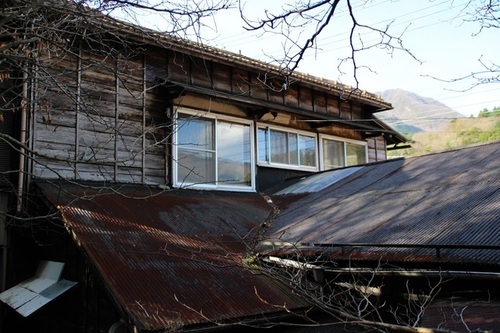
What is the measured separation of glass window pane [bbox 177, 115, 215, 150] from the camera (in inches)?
362

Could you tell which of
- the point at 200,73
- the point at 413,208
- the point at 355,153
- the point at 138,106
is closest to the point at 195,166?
the point at 138,106

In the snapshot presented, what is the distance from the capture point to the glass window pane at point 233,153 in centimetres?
988

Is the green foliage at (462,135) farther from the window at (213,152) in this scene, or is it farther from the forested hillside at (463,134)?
the window at (213,152)

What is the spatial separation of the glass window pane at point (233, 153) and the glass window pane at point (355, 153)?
153 inches

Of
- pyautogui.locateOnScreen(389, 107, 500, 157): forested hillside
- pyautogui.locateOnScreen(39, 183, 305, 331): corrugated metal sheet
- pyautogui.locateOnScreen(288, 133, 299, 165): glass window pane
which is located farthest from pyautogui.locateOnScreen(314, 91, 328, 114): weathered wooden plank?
pyautogui.locateOnScreen(389, 107, 500, 157): forested hillside

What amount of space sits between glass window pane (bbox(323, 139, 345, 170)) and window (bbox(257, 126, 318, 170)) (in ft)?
1.53

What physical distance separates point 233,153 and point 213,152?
65cm

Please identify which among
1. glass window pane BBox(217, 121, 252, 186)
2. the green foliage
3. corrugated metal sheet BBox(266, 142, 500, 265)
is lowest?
corrugated metal sheet BBox(266, 142, 500, 265)

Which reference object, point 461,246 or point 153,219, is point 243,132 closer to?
point 153,219

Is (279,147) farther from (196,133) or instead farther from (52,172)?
(52,172)

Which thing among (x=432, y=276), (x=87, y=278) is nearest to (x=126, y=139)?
(x=87, y=278)

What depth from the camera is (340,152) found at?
13000 millimetres

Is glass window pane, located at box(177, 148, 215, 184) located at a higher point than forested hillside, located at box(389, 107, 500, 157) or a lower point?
lower

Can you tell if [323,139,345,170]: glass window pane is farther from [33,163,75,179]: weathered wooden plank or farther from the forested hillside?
the forested hillside
